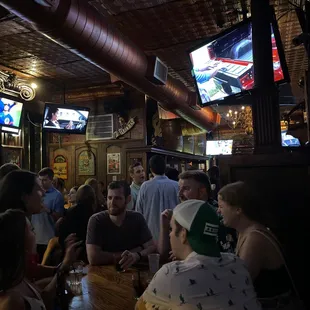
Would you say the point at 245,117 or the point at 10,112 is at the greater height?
the point at 245,117

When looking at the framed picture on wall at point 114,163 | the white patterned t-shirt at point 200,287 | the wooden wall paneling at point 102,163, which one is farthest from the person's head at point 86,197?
the wooden wall paneling at point 102,163

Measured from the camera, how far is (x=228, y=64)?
3621 millimetres

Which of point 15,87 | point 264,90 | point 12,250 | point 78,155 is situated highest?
point 15,87

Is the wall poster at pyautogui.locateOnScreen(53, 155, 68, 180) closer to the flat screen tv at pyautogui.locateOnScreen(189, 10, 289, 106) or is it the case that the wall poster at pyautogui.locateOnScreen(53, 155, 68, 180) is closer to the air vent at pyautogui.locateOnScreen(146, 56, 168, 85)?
the air vent at pyautogui.locateOnScreen(146, 56, 168, 85)

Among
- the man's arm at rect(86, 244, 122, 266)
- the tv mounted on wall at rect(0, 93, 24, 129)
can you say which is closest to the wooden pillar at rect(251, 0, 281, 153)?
the man's arm at rect(86, 244, 122, 266)

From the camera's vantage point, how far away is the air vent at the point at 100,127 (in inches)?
344

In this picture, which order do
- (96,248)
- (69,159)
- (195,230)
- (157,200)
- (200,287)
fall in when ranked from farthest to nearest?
(69,159) < (157,200) < (96,248) < (195,230) < (200,287)

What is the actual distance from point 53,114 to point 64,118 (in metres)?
0.24

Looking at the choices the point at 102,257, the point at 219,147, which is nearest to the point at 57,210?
the point at 102,257

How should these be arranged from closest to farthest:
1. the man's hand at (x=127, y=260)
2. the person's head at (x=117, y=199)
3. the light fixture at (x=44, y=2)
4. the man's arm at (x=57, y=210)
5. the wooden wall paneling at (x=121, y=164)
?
the man's hand at (x=127, y=260)
the light fixture at (x=44, y=2)
the person's head at (x=117, y=199)
the man's arm at (x=57, y=210)
the wooden wall paneling at (x=121, y=164)

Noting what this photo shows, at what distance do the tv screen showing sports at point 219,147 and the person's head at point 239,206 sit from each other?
36.1ft

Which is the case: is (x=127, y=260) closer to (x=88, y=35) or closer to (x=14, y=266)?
(x=14, y=266)

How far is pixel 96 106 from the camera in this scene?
29.2ft

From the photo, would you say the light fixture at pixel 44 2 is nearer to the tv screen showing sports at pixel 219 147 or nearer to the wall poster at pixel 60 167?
the wall poster at pixel 60 167
